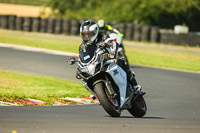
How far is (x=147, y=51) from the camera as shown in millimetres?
26047

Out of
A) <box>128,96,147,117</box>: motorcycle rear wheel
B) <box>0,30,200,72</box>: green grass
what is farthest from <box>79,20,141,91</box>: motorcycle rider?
<box>0,30,200,72</box>: green grass

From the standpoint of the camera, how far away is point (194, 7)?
35750 mm

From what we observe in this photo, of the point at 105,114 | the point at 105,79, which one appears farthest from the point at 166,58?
the point at 105,79

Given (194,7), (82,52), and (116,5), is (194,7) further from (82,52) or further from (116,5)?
(82,52)

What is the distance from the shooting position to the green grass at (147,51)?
21.2 meters

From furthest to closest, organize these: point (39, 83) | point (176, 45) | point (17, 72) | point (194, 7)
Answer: point (194, 7)
point (176, 45)
point (17, 72)
point (39, 83)

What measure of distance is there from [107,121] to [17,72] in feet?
25.2

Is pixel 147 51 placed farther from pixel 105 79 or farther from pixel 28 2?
pixel 28 2

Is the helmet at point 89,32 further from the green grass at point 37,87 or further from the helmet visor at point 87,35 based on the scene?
the green grass at point 37,87

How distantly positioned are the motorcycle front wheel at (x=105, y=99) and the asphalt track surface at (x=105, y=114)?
0.14 m

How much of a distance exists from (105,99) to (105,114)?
0.94 metres

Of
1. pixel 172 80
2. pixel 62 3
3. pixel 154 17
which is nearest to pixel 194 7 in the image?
pixel 154 17

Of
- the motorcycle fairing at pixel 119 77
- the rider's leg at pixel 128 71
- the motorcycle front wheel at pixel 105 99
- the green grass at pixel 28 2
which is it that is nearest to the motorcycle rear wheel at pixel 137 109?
the rider's leg at pixel 128 71

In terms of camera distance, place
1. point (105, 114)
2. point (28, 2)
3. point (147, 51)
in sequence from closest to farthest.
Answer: point (105, 114) → point (147, 51) → point (28, 2)
